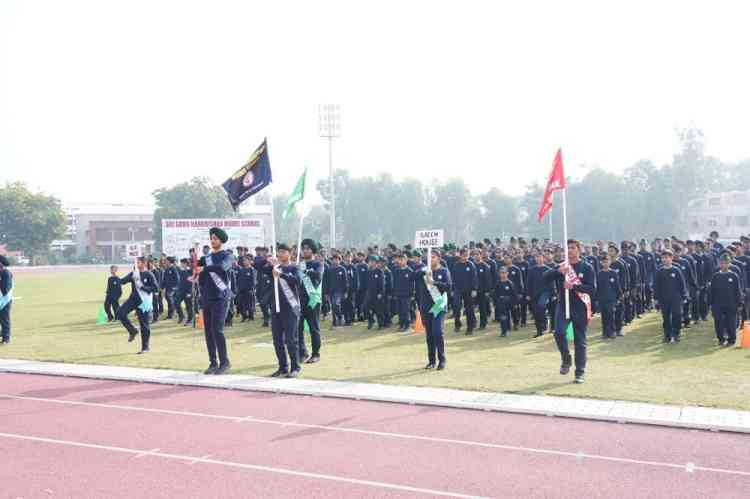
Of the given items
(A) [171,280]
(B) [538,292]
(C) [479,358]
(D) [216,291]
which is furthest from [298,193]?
(A) [171,280]

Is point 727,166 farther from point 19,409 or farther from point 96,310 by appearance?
point 19,409

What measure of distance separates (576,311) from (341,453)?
5.07 metres

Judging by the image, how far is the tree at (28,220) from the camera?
9212 centimetres

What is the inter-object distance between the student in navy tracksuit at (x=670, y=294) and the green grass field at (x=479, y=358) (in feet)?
1.08

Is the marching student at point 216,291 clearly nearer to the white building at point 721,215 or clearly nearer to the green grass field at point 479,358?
the green grass field at point 479,358

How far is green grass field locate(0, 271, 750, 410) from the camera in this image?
10.7 meters

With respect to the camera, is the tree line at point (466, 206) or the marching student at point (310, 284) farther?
the tree line at point (466, 206)

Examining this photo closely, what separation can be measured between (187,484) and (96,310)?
22.0 m

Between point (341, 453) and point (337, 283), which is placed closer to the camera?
point (341, 453)

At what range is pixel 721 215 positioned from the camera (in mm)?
79375

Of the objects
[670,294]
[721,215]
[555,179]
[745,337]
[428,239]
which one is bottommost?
[745,337]

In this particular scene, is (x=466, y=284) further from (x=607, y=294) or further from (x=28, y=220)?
(x=28, y=220)

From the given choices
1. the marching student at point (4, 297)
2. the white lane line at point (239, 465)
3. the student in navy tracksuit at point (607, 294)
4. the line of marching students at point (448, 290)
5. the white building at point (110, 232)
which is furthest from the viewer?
the white building at point (110, 232)

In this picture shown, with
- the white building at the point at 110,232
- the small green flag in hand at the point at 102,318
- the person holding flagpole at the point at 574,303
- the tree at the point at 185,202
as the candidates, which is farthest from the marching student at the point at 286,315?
the white building at the point at 110,232
